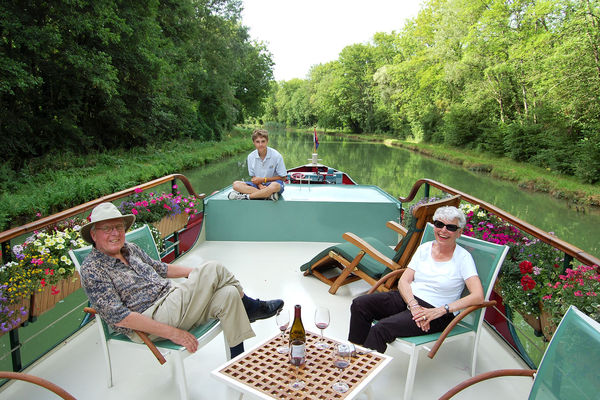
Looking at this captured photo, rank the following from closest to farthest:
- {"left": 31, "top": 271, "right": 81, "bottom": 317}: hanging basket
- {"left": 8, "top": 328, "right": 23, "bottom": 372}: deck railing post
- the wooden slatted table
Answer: the wooden slatted table
{"left": 8, "top": 328, "right": 23, "bottom": 372}: deck railing post
{"left": 31, "top": 271, "right": 81, "bottom": 317}: hanging basket

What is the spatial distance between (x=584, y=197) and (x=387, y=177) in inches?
311

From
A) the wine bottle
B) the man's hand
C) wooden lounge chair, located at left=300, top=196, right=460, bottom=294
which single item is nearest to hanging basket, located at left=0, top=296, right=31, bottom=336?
the man's hand

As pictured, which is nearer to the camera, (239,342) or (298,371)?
(298,371)

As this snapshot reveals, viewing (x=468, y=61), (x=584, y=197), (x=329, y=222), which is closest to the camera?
(x=329, y=222)

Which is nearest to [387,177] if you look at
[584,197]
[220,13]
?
Answer: [584,197]

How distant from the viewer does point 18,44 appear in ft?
35.5

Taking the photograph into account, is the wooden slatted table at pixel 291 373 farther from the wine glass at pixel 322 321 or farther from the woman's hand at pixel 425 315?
the woman's hand at pixel 425 315

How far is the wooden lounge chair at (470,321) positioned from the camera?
2.14 m

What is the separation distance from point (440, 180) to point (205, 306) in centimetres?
1757

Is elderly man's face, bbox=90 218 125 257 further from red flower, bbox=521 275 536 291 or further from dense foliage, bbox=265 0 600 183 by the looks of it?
dense foliage, bbox=265 0 600 183

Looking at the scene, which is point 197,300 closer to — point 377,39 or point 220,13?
point 220,13

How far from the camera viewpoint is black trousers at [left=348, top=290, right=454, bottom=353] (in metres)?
2.21

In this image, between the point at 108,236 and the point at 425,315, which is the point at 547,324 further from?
the point at 108,236

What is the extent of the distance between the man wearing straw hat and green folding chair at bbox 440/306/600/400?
1190 mm
